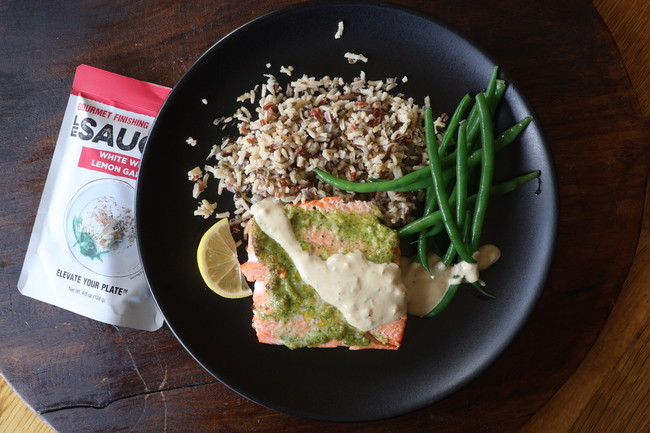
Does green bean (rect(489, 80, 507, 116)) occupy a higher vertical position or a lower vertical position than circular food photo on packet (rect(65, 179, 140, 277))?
higher

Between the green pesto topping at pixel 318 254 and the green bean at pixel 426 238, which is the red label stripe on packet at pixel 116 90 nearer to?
the green pesto topping at pixel 318 254

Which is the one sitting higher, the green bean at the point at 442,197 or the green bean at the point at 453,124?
the green bean at the point at 453,124

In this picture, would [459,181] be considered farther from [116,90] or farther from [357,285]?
[116,90]

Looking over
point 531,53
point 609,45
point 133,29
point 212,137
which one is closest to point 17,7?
point 133,29

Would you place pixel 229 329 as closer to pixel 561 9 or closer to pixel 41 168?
pixel 41 168

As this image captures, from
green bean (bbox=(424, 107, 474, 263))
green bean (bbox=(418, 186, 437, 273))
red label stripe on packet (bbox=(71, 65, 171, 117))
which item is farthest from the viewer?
red label stripe on packet (bbox=(71, 65, 171, 117))

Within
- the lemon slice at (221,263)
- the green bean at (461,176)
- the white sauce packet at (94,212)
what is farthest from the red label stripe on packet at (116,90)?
the green bean at (461,176)

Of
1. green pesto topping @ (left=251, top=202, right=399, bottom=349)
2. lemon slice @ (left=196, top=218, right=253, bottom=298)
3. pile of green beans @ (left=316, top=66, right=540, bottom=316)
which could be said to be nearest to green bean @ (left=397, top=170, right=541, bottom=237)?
pile of green beans @ (left=316, top=66, right=540, bottom=316)

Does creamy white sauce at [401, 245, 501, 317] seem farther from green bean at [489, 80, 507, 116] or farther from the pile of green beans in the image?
green bean at [489, 80, 507, 116]

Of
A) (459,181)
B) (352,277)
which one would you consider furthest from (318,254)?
(459,181)
